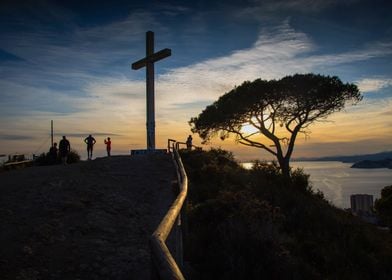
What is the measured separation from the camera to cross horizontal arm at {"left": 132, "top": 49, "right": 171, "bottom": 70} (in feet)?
74.0

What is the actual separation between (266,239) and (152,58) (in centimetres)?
1825

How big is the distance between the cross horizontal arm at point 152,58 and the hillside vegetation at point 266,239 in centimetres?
861

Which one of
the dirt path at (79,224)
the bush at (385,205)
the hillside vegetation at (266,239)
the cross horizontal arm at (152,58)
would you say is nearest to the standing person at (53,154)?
the cross horizontal arm at (152,58)

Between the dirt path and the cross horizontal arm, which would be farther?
the cross horizontal arm

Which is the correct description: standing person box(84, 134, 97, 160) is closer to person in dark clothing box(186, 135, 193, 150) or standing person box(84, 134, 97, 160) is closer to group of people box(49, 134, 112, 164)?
Result: group of people box(49, 134, 112, 164)

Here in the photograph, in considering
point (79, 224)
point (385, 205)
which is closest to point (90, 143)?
point (79, 224)

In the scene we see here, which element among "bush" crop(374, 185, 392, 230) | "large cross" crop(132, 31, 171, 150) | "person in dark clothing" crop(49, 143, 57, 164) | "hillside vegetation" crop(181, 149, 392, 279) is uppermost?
"large cross" crop(132, 31, 171, 150)

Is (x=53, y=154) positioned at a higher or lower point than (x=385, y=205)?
higher

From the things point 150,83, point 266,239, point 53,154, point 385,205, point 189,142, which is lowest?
point 385,205

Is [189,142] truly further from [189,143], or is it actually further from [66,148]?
[66,148]

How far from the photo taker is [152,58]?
23391 mm

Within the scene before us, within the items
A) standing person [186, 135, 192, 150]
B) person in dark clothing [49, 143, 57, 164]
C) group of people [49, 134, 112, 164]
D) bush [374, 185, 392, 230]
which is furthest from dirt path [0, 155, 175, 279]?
bush [374, 185, 392, 230]

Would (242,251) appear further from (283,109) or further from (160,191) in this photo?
(283,109)

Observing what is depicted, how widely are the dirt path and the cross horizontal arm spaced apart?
9.95m
